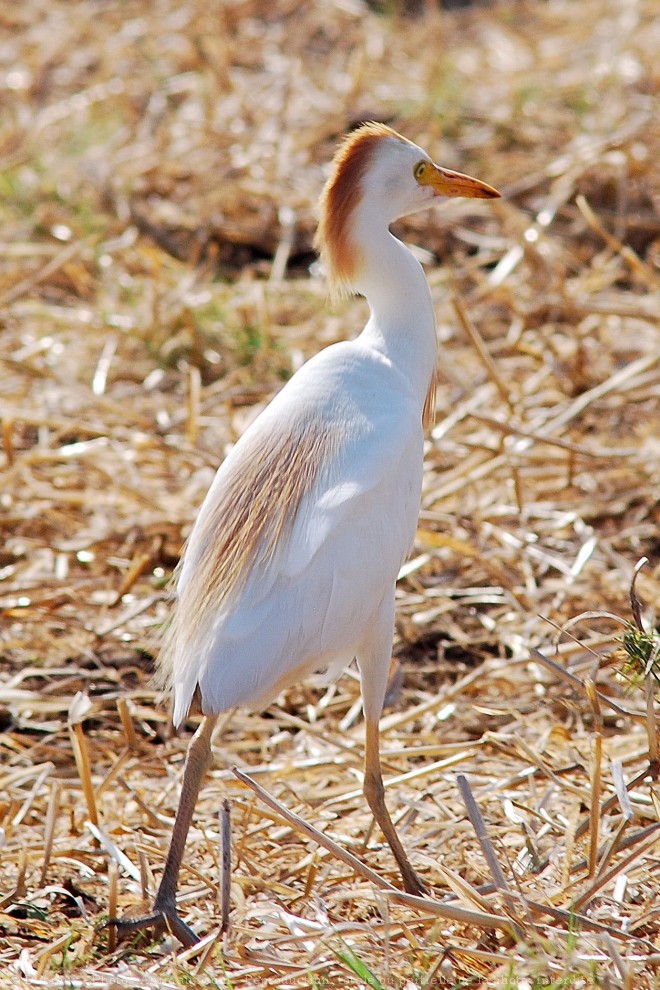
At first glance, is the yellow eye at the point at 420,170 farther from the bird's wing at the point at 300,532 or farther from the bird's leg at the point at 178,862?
the bird's leg at the point at 178,862

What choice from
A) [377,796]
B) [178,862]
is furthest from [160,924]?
[377,796]

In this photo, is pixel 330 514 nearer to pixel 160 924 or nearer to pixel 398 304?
pixel 398 304

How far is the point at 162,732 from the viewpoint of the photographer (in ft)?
10.2

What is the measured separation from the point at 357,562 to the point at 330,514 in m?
0.10

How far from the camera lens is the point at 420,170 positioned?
2773 mm

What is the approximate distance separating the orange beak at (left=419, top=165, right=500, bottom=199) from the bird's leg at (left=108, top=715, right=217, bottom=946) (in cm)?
126

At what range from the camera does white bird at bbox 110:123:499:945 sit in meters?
2.21

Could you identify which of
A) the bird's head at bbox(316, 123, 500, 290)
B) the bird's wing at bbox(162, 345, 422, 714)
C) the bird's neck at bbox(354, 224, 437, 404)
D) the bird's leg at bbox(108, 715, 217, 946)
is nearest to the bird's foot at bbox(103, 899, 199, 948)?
the bird's leg at bbox(108, 715, 217, 946)

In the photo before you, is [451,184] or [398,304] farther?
[451,184]

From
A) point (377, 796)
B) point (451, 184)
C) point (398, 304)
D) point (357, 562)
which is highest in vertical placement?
point (451, 184)

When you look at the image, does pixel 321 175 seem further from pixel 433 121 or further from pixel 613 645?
pixel 613 645

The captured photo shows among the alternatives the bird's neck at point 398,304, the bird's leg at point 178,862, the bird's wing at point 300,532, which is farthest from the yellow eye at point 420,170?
the bird's leg at point 178,862

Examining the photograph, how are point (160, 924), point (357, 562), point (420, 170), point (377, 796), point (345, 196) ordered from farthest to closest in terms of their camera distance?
point (420, 170) < point (345, 196) < point (377, 796) < point (357, 562) < point (160, 924)

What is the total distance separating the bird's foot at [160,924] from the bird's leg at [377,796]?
0.45m
